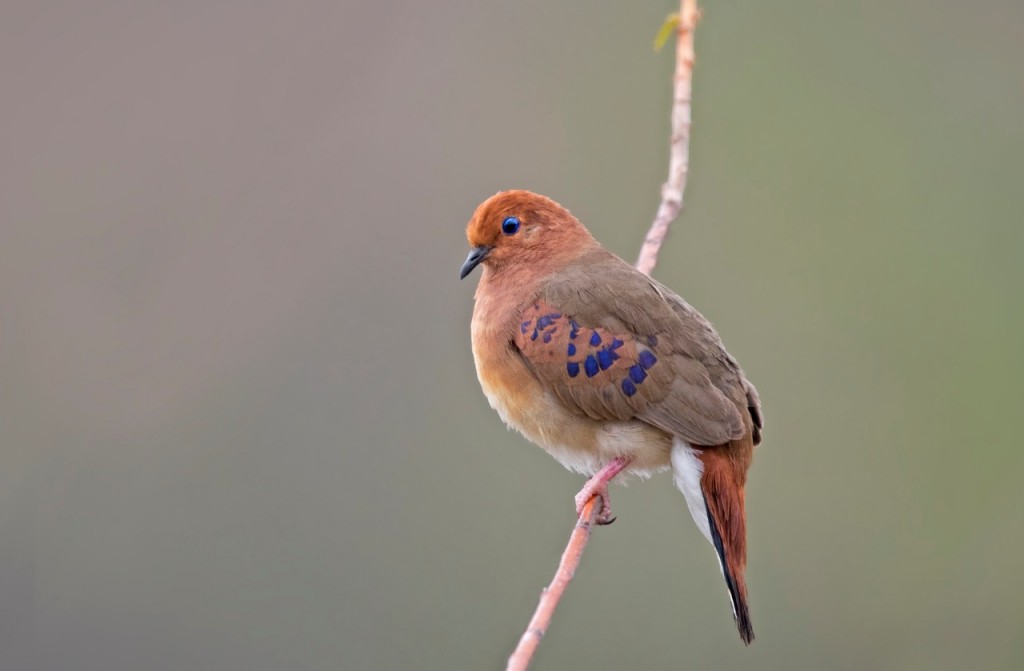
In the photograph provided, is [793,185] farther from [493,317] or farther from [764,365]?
[493,317]

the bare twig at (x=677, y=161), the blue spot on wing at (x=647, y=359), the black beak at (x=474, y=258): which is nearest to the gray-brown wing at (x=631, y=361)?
the blue spot on wing at (x=647, y=359)

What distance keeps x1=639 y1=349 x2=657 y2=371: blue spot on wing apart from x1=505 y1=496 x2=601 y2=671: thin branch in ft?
1.63

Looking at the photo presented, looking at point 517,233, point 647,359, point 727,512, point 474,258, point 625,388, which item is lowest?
point 727,512

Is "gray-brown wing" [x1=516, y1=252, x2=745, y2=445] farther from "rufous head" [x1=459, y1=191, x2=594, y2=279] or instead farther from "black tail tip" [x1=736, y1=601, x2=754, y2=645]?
"black tail tip" [x1=736, y1=601, x2=754, y2=645]

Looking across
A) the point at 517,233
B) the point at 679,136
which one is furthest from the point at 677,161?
the point at 517,233

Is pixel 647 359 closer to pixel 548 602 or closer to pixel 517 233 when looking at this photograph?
pixel 517 233

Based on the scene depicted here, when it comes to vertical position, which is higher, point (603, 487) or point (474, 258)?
point (474, 258)

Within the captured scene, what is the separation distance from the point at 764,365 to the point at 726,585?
3885mm

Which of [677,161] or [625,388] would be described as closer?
[625,388]

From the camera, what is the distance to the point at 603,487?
168 inches

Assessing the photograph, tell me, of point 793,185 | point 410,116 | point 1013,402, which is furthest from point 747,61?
point 1013,402

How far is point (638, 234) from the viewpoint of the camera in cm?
857

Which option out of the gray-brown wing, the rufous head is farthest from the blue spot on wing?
the rufous head

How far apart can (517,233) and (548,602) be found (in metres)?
1.84
